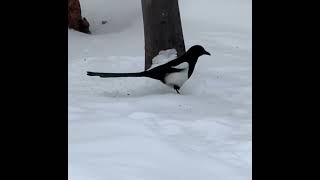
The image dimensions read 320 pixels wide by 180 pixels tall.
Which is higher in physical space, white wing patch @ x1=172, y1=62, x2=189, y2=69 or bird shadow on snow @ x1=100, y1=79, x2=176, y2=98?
white wing patch @ x1=172, y1=62, x2=189, y2=69

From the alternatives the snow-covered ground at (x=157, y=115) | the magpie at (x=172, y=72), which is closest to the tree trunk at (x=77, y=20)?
the snow-covered ground at (x=157, y=115)

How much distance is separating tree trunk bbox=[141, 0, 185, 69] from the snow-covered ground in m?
0.38

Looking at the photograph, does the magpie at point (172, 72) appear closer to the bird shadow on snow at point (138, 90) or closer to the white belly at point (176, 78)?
the white belly at point (176, 78)

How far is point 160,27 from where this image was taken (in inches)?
200

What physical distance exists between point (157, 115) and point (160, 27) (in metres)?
1.51

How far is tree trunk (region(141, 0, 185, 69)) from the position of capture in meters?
5.09

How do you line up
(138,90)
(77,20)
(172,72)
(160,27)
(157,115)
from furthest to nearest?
(77,20) < (160,27) < (138,90) < (172,72) < (157,115)

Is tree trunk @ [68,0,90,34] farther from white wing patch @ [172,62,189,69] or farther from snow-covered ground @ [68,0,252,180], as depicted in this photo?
white wing patch @ [172,62,189,69]

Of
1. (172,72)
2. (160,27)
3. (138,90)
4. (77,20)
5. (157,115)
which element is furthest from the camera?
(77,20)

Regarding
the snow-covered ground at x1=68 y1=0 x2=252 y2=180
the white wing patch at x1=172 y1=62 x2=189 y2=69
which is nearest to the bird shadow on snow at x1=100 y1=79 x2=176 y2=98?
the snow-covered ground at x1=68 y1=0 x2=252 y2=180

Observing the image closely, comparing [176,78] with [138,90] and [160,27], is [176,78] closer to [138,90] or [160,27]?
[138,90]

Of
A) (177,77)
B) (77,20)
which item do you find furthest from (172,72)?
(77,20)
